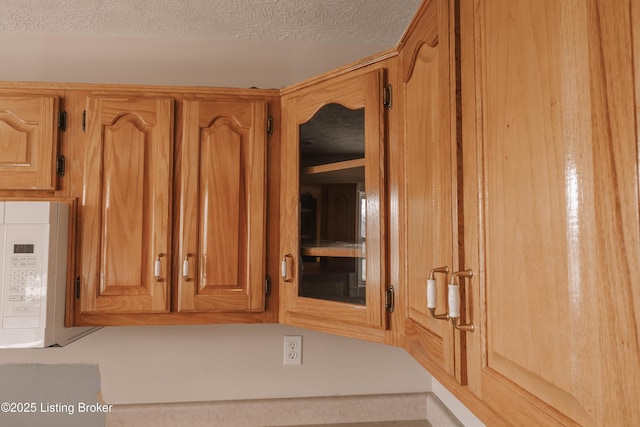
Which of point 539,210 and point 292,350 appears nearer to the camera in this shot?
point 539,210

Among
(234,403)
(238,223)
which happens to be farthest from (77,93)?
Answer: (234,403)

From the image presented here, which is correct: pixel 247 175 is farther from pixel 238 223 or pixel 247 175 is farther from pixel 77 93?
pixel 77 93

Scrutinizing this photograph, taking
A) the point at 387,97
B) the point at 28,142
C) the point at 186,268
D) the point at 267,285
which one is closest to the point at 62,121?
the point at 28,142

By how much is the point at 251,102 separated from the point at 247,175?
239mm

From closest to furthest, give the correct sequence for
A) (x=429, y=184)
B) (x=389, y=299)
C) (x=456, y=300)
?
(x=456, y=300), (x=429, y=184), (x=389, y=299)

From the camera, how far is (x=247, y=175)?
4.14 ft

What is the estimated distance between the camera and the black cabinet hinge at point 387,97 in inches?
42.2

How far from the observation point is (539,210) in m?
0.46

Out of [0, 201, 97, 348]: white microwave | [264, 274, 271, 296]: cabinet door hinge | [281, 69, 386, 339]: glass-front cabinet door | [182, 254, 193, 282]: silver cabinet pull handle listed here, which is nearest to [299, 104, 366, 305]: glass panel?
[281, 69, 386, 339]: glass-front cabinet door

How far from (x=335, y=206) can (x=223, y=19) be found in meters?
0.87

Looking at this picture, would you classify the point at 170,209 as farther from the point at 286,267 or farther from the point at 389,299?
the point at 389,299

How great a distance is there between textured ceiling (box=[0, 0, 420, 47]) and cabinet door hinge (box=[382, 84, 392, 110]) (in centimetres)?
51

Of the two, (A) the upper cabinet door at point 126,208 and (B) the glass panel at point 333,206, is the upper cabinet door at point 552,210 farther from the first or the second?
(A) the upper cabinet door at point 126,208

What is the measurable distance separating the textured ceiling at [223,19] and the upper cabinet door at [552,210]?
937 mm
